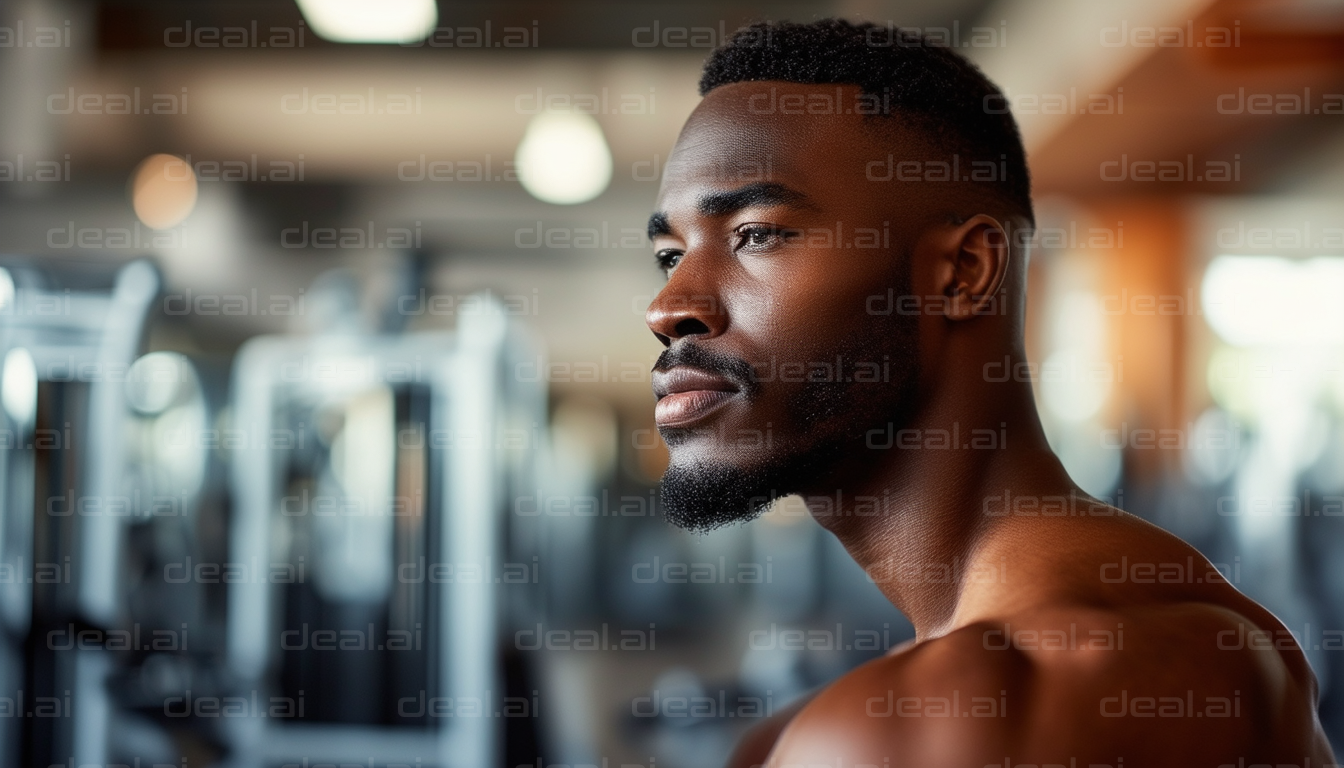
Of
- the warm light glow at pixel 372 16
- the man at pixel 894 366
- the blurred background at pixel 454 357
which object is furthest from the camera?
the warm light glow at pixel 372 16

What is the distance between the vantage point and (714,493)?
890 mm

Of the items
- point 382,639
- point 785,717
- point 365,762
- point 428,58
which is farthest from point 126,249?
point 785,717

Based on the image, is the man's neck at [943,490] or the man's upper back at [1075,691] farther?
the man's neck at [943,490]

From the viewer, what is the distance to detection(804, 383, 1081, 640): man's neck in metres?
0.92

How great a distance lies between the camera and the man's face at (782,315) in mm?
873

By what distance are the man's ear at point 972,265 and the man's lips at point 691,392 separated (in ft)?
0.71

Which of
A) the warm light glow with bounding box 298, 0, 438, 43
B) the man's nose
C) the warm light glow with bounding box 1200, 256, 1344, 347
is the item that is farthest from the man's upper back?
the warm light glow with bounding box 1200, 256, 1344, 347

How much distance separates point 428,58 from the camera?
5797 millimetres

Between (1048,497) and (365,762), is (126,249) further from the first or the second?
(1048,497)

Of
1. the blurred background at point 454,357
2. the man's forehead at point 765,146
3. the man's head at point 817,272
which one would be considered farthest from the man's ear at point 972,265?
the blurred background at point 454,357

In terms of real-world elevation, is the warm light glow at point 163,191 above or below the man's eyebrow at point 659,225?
above

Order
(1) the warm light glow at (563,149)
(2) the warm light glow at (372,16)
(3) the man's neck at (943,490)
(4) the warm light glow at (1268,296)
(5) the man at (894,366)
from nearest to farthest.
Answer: (5) the man at (894,366), (3) the man's neck at (943,490), (2) the warm light glow at (372,16), (1) the warm light glow at (563,149), (4) the warm light glow at (1268,296)

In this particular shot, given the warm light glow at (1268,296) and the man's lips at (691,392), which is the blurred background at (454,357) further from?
the man's lips at (691,392)

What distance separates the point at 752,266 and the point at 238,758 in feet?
11.3
